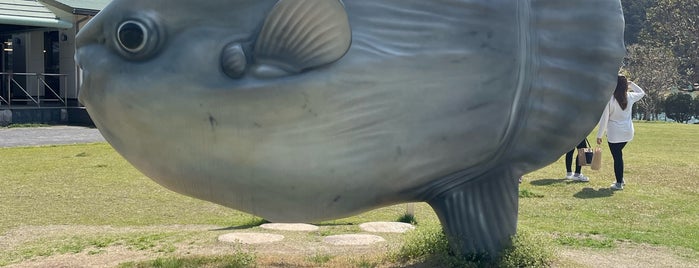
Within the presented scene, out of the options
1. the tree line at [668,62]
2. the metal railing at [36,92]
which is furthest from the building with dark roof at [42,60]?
the tree line at [668,62]

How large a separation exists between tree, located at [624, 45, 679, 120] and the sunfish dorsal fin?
121 feet

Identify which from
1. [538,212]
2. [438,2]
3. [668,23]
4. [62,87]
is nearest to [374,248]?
[438,2]

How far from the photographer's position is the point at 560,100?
362cm

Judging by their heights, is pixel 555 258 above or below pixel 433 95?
below

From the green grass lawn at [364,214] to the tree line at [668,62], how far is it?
27.1 m

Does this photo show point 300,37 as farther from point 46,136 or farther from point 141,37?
point 46,136

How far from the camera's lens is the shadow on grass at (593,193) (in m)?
8.57

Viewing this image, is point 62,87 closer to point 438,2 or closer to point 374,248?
point 374,248

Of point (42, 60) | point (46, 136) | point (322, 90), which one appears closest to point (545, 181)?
point (322, 90)

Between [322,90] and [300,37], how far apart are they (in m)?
0.29

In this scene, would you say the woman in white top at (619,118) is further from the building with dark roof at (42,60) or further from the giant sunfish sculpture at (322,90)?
the building with dark roof at (42,60)

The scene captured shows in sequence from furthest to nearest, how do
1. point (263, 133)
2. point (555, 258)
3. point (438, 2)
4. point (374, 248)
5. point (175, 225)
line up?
point (175, 225)
point (374, 248)
point (555, 258)
point (438, 2)
point (263, 133)

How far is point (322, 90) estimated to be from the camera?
3.04 metres

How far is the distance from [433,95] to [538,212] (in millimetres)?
4645
